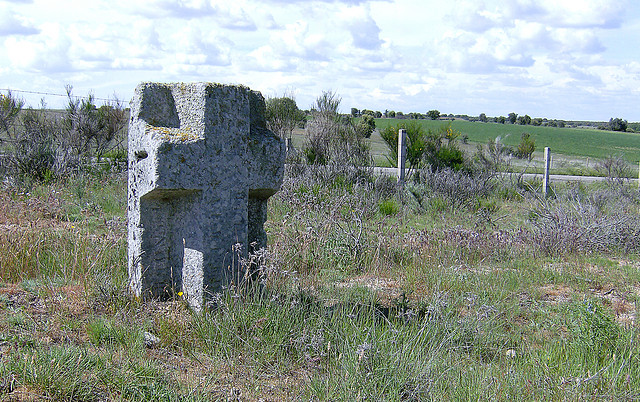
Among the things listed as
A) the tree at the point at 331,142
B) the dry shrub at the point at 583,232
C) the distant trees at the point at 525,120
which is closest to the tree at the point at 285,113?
the tree at the point at 331,142

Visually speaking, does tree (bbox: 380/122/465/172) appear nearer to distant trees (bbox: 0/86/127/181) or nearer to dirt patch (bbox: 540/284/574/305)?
distant trees (bbox: 0/86/127/181)

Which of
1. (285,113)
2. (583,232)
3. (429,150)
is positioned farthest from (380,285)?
(285,113)

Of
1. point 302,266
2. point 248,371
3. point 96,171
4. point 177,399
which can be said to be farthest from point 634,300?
point 96,171

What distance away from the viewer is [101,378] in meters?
2.79

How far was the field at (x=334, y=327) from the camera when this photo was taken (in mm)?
2857

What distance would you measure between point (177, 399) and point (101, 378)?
441 mm

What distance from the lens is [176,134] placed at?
3639 millimetres

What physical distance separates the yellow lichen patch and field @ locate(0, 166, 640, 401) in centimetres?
95

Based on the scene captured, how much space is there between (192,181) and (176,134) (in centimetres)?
33

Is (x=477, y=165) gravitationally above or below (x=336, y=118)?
below

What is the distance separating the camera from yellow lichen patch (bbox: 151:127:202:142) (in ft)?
11.8

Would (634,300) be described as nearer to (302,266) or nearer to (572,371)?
(572,371)

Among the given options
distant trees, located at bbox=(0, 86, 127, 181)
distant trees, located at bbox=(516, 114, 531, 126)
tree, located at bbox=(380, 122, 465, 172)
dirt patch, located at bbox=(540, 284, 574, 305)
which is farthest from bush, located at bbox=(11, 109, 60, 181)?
distant trees, located at bbox=(516, 114, 531, 126)

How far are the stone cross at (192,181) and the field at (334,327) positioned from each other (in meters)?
0.22
